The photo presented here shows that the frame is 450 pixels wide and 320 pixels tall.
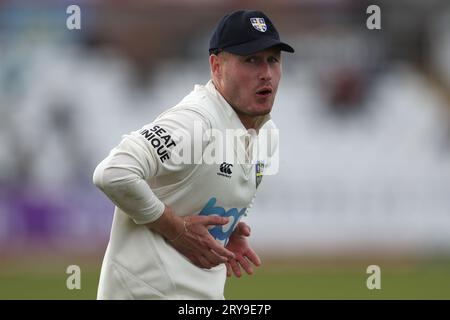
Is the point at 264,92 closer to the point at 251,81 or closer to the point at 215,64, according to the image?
the point at 251,81

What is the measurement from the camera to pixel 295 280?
1318 cm

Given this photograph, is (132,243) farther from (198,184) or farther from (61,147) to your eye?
(61,147)

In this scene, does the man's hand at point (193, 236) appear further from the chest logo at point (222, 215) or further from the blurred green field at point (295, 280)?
the blurred green field at point (295, 280)

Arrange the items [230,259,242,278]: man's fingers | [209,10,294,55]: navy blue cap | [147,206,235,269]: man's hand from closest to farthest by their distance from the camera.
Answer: [147,206,235,269]: man's hand < [209,10,294,55]: navy blue cap < [230,259,242,278]: man's fingers

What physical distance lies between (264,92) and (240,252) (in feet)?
3.77

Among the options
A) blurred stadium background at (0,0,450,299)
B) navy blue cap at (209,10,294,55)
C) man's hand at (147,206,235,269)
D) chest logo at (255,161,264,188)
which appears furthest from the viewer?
blurred stadium background at (0,0,450,299)

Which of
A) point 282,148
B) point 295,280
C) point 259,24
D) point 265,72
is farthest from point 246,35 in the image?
point 282,148

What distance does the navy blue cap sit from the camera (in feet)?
17.7

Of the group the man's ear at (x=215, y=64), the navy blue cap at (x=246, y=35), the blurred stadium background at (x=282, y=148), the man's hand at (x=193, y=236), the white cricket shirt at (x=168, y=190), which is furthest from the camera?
the blurred stadium background at (x=282, y=148)

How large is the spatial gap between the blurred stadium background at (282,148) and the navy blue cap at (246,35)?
8.97 m

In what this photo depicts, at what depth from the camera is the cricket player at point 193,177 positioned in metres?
5.11

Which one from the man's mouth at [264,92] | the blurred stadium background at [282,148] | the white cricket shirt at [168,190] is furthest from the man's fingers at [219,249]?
the blurred stadium background at [282,148]

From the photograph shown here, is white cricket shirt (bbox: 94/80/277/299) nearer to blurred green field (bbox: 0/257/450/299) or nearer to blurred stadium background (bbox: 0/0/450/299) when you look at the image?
blurred green field (bbox: 0/257/450/299)

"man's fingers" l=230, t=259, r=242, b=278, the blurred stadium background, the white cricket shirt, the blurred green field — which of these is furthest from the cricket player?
the blurred stadium background
